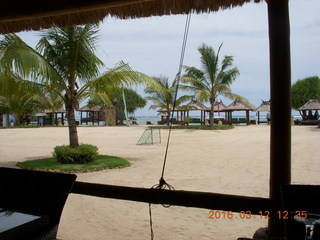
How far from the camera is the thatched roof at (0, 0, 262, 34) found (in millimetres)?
2664

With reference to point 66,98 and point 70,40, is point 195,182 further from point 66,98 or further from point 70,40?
point 70,40

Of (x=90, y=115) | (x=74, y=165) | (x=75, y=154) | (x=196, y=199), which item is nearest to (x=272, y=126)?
(x=196, y=199)

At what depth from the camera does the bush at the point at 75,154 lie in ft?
26.1

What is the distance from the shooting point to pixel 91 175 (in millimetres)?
6848

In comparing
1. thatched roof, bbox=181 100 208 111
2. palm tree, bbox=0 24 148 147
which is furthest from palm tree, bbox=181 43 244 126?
palm tree, bbox=0 24 148 147

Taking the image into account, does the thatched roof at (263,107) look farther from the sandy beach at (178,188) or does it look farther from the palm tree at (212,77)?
the sandy beach at (178,188)

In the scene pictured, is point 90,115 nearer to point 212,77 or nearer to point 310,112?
point 212,77

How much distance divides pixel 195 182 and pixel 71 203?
2653 mm

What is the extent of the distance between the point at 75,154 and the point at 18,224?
22.1ft

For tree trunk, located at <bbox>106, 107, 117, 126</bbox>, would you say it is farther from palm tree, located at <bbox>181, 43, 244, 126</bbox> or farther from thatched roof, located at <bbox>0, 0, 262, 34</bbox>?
thatched roof, located at <bbox>0, 0, 262, 34</bbox>

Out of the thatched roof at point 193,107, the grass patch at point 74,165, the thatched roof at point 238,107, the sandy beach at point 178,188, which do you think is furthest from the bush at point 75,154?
the thatched roof at point 238,107

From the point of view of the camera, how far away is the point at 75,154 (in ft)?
26.2

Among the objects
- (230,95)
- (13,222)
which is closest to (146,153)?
(13,222)

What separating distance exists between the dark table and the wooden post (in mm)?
1811
